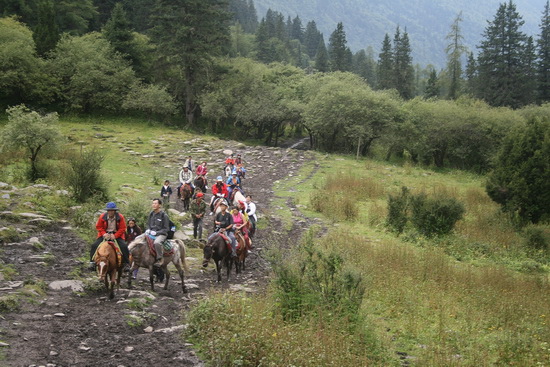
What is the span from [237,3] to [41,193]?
171 meters

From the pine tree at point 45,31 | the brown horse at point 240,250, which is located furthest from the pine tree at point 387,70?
the brown horse at point 240,250

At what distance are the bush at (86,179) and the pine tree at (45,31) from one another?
35.9 meters

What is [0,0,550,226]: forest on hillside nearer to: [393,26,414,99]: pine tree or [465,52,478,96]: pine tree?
[465,52,478,96]: pine tree

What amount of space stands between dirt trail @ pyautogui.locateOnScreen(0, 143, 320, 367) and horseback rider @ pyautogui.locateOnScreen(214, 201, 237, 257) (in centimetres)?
112

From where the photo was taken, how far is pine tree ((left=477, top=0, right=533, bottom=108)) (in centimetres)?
6481

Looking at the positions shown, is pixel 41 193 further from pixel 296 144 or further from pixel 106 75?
pixel 296 144

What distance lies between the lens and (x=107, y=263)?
10.4 meters

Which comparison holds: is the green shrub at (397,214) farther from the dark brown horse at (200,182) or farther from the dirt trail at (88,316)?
the dark brown horse at (200,182)

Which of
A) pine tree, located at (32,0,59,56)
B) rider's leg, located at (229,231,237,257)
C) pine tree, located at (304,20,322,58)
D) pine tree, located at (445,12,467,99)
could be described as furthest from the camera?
pine tree, located at (304,20,322,58)

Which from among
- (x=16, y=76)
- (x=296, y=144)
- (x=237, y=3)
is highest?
(x=237, y=3)

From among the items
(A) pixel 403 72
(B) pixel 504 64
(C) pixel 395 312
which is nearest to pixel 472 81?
(B) pixel 504 64

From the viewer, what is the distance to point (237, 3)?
171750 mm

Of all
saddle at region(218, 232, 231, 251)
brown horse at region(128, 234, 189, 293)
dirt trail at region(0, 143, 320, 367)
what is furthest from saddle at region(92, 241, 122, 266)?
saddle at region(218, 232, 231, 251)

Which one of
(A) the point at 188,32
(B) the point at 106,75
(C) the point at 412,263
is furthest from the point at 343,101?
(C) the point at 412,263
